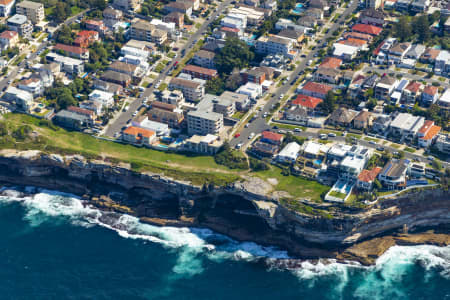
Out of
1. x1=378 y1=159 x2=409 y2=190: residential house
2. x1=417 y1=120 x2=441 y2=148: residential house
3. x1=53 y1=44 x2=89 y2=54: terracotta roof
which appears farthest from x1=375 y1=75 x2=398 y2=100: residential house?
x1=53 y1=44 x2=89 y2=54: terracotta roof

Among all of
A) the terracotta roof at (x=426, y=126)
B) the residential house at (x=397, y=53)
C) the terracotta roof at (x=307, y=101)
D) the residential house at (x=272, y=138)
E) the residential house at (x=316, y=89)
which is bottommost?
the residential house at (x=272, y=138)

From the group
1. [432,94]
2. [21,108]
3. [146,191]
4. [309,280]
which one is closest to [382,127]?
[432,94]

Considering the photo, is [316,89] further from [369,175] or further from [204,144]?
[369,175]

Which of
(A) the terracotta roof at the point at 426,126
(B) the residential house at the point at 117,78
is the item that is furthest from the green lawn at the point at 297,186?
(B) the residential house at the point at 117,78

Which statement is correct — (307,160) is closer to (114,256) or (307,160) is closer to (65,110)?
(114,256)

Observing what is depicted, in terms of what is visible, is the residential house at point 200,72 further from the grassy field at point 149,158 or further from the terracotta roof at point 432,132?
the terracotta roof at point 432,132

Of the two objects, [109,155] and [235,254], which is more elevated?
[109,155]

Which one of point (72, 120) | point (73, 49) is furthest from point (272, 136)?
point (73, 49)
